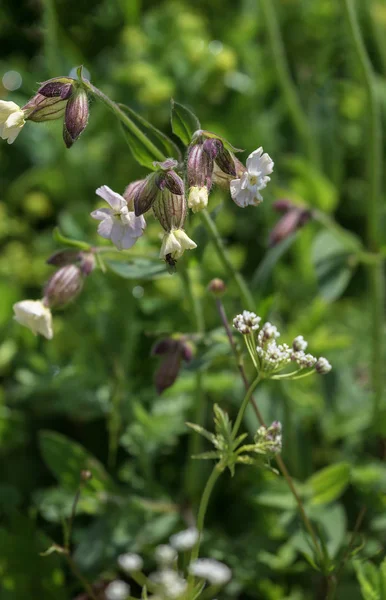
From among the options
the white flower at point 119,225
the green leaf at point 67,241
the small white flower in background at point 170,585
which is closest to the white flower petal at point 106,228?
the white flower at point 119,225

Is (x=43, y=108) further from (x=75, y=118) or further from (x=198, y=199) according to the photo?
(x=198, y=199)

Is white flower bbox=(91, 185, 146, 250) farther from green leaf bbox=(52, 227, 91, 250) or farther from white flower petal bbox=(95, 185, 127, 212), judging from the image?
green leaf bbox=(52, 227, 91, 250)

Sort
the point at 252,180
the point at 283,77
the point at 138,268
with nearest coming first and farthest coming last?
the point at 252,180 → the point at 138,268 → the point at 283,77

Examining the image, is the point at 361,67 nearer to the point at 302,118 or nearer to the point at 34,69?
the point at 302,118

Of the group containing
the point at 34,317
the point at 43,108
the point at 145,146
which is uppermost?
the point at 43,108

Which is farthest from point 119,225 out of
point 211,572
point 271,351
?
point 211,572

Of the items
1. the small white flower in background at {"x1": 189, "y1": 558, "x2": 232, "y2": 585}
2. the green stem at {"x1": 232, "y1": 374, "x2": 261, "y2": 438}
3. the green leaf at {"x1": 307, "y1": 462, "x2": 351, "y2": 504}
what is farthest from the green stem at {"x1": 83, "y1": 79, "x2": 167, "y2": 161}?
the green leaf at {"x1": 307, "y1": 462, "x2": 351, "y2": 504}
